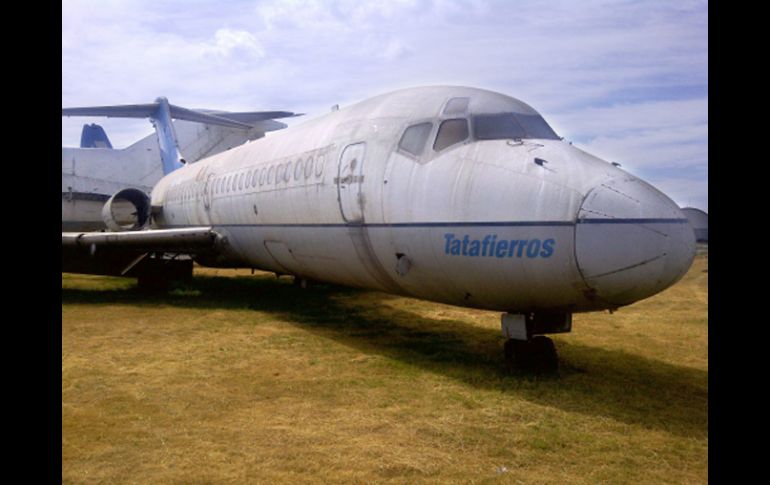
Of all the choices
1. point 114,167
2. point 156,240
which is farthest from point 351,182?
point 114,167

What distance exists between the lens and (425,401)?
6.08 meters

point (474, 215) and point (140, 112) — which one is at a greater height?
point (140, 112)

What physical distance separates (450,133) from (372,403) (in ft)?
10.6

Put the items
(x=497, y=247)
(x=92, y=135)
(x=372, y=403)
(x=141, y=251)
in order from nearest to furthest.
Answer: (x=372, y=403)
(x=497, y=247)
(x=141, y=251)
(x=92, y=135)

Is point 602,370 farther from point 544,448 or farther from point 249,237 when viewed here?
point 249,237

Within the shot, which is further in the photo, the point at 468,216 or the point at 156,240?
the point at 156,240

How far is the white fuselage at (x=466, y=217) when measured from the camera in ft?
18.9

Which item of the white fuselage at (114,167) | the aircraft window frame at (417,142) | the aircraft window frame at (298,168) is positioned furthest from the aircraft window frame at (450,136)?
the white fuselage at (114,167)

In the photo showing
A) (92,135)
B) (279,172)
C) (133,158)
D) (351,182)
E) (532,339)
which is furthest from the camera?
(92,135)

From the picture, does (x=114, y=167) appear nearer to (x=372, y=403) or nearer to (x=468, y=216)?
(x=468, y=216)

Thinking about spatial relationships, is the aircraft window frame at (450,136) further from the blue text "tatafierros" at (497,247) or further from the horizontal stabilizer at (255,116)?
the horizontal stabilizer at (255,116)

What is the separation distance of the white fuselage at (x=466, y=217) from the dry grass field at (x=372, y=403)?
3.32ft

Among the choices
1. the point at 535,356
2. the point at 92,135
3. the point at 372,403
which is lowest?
the point at 372,403

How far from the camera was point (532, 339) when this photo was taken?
7172 mm
